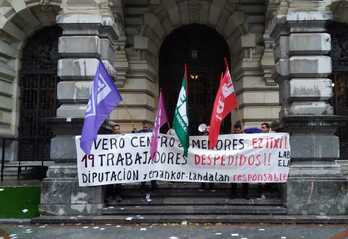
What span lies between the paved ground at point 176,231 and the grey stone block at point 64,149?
1.78 m

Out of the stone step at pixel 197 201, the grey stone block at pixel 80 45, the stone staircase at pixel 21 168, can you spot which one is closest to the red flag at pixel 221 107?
the stone step at pixel 197 201

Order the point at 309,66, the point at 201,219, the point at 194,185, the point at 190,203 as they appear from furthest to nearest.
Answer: the point at 194,185 < the point at 309,66 < the point at 190,203 < the point at 201,219

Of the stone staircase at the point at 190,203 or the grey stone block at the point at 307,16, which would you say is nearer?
the stone staircase at the point at 190,203

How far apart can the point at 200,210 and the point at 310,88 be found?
3.96m

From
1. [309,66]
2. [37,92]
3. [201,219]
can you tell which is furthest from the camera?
[37,92]

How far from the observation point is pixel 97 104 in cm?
1155

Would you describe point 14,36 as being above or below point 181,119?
above

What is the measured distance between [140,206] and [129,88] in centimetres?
688

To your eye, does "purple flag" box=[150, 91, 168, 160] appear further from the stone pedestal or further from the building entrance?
the stone pedestal

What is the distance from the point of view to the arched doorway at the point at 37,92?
18.7 m

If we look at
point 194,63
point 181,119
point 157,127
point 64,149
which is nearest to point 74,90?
point 64,149

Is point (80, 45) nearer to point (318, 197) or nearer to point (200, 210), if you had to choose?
point (200, 210)

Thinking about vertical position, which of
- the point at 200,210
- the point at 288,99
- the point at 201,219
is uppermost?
the point at 288,99

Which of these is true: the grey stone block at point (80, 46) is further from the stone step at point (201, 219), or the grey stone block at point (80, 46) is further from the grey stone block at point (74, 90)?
the stone step at point (201, 219)
